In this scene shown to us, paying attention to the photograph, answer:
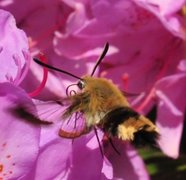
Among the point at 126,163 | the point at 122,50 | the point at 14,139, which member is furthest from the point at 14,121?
the point at 122,50

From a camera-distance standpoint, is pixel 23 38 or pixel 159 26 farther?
pixel 159 26

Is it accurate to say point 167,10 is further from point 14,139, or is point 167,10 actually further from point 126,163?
point 14,139

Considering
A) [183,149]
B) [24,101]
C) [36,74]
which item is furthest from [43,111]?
[183,149]

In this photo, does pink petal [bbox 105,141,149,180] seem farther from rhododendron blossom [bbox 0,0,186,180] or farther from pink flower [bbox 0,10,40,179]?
pink flower [bbox 0,10,40,179]

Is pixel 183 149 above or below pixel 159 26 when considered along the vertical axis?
below

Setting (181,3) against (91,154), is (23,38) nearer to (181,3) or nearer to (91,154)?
(91,154)

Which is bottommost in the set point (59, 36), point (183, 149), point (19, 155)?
point (183, 149)

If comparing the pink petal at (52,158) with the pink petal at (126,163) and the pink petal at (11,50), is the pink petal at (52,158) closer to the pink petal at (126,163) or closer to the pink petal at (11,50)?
the pink petal at (11,50)

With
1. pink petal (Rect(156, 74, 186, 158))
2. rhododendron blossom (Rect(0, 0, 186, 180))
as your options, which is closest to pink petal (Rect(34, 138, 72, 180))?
rhododendron blossom (Rect(0, 0, 186, 180))
